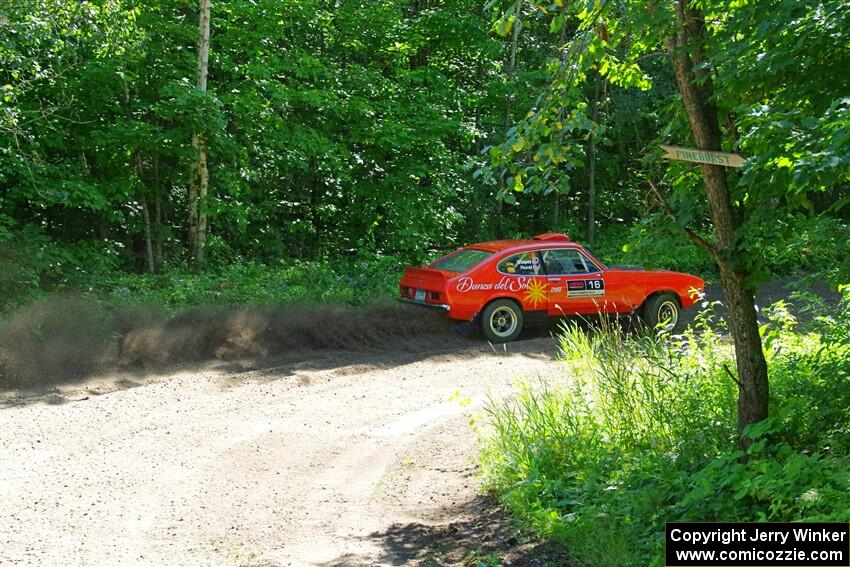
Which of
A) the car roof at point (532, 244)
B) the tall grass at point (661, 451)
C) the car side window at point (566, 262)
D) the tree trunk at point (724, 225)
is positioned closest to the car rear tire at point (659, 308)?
the car side window at point (566, 262)

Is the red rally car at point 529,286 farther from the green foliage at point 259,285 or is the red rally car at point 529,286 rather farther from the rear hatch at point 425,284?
the green foliage at point 259,285

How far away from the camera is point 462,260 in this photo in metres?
14.8

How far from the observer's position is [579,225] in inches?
1030

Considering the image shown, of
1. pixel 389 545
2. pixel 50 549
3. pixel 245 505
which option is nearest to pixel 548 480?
pixel 389 545

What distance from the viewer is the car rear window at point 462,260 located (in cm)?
1444

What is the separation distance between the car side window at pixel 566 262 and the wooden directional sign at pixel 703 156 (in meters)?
8.17

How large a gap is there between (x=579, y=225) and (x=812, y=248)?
20.1 meters

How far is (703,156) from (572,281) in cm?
843

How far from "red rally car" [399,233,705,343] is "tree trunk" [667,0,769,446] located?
7563 mm

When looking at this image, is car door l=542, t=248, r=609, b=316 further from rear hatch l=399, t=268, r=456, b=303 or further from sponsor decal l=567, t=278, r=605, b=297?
rear hatch l=399, t=268, r=456, b=303

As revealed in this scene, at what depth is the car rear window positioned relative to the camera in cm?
1444

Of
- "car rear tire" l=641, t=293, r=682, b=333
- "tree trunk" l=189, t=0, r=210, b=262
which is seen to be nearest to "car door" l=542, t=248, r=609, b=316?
"car rear tire" l=641, t=293, r=682, b=333

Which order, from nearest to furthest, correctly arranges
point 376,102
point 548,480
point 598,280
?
1. point 548,480
2. point 598,280
3. point 376,102

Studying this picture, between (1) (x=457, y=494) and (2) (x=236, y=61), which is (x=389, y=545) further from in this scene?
(2) (x=236, y=61)
